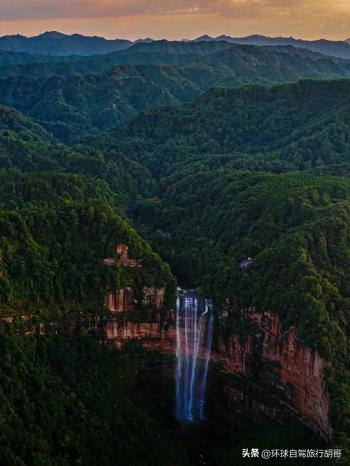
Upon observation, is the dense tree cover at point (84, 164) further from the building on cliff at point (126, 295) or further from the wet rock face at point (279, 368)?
the wet rock face at point (279, 368)

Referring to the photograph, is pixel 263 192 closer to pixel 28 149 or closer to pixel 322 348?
pixel 322 348

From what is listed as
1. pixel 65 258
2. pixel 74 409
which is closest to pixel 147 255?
pixel 65 258

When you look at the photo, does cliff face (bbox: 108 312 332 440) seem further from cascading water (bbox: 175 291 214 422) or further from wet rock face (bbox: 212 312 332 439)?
cascading water (bbox: 175 291 214 422)

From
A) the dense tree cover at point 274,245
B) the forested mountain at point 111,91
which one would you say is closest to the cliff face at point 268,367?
the dense tree cover at point 274,245

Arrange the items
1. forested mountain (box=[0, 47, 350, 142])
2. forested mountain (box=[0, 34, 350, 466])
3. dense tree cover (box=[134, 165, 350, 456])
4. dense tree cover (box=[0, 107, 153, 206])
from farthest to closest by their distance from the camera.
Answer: forested mountain (box=[0, 47, 350, 142])
dense tree cover (box=[0, 107, 153, 206])
dense tree cover (box=[134, 165, 350, 456])
forested mountain (box=[0, 34, 350, 466])

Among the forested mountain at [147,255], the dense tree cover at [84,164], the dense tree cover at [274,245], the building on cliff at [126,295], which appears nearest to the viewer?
the forested mountain at [147,255]

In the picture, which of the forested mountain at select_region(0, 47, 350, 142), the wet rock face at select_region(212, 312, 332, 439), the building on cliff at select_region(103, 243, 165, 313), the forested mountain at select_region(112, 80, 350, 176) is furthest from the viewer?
the forested mountain at select_region(0, 47, 350, 142)

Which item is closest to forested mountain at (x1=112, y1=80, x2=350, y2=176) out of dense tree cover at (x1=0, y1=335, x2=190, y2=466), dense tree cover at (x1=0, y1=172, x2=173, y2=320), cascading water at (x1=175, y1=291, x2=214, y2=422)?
dense tree cover at (x1=0, y1=172, x2=173, y2=320)

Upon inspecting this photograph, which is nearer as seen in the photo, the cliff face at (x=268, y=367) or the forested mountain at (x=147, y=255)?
the forested mountain at (x=147, y=255)
